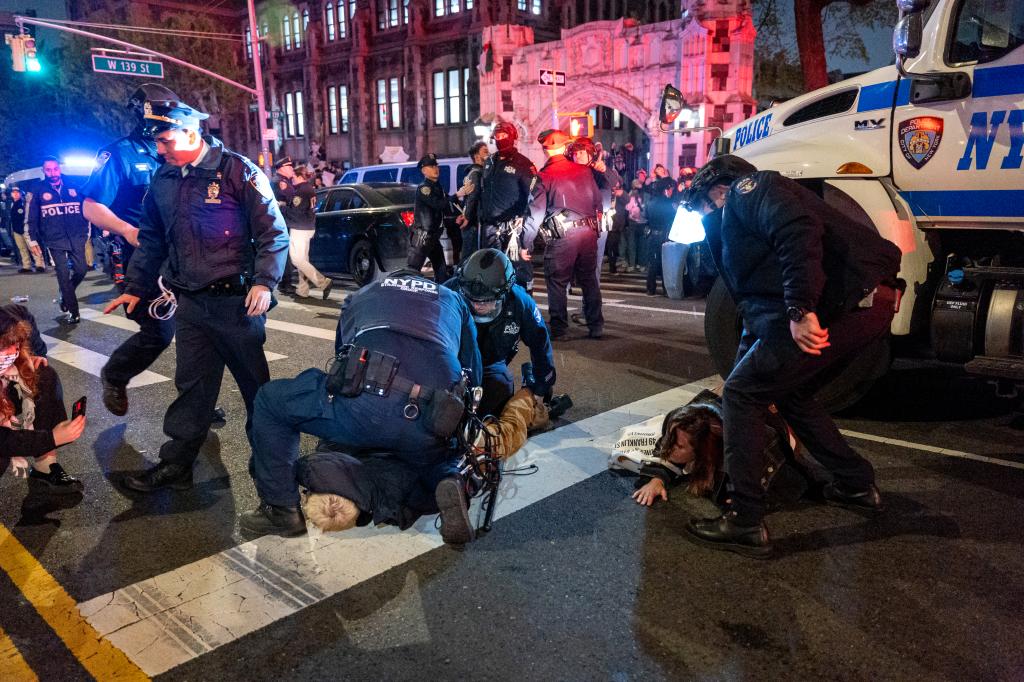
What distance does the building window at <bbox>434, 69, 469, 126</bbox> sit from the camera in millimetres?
33000

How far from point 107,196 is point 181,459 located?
7.00 ft

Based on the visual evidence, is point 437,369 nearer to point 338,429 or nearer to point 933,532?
point 338,429

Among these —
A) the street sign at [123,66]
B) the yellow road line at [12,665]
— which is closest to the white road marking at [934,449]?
the yellow road line at [12,665]

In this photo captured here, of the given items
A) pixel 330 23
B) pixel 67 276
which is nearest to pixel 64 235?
pixel 67 276

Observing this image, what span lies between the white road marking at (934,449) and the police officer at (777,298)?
3.99ft

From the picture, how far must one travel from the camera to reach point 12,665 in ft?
8.22

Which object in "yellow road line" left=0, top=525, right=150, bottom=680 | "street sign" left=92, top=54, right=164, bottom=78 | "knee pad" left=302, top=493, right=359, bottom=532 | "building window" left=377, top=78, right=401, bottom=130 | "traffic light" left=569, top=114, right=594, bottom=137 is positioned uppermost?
"building window" left=377, top=78, right=401, bottom=130

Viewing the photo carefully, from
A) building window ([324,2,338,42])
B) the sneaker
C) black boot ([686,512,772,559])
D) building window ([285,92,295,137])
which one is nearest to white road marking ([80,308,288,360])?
the sneaker

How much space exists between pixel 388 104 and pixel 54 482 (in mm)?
34603

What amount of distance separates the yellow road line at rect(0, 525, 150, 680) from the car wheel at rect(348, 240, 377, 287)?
8.66m

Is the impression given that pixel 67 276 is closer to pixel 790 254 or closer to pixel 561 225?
pixel 561 225

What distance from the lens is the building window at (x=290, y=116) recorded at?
135ft

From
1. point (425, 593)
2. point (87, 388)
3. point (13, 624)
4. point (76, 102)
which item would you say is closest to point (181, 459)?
point (13, 624)

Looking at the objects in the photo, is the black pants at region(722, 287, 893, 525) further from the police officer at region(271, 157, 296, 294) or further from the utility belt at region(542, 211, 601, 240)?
the police officer at region(271, 157, 296, 294)
